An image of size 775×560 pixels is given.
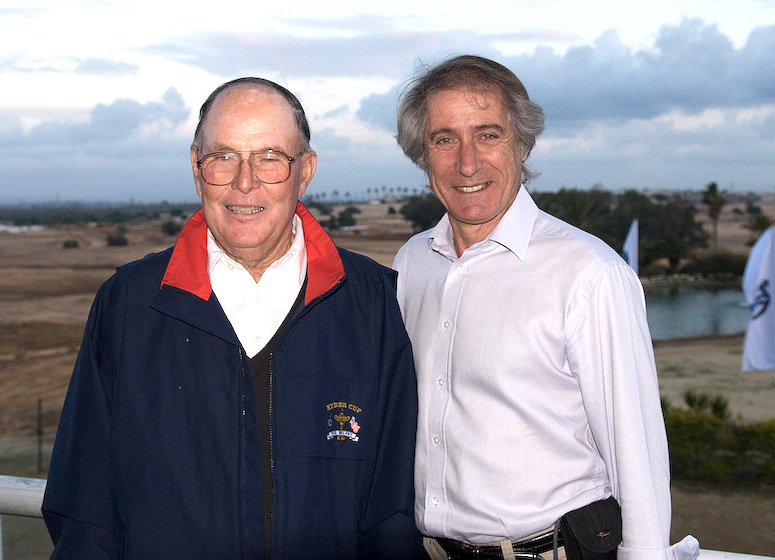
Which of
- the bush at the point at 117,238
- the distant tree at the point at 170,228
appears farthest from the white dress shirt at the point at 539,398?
the bush at the point at 117,238

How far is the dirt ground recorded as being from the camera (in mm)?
26312

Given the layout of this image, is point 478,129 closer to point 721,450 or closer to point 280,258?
point 280,258

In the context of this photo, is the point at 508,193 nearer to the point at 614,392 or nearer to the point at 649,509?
the point at 614,392

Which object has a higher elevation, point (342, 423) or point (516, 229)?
point (516, 229)

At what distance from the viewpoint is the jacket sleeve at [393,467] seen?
2.12 meters

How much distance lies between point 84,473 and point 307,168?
1.10 m

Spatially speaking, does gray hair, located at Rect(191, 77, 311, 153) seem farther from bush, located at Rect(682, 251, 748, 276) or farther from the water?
bush, located at Rect(682, 251, 748, 276)

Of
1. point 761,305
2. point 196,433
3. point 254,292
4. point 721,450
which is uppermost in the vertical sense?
point 254,292

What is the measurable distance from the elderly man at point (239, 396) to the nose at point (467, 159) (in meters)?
0.52

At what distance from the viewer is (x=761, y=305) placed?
15781mm

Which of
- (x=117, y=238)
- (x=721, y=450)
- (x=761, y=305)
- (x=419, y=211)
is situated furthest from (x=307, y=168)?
(x=117, y=238)

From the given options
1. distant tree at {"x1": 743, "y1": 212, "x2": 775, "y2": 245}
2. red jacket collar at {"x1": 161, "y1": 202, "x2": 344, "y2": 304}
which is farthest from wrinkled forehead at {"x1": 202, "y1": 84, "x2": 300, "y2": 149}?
distant tree at {"x1": 743, "y1": 212, "x2": 775, "y2": 245}

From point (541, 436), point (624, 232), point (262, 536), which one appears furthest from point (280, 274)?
point (624, 232)

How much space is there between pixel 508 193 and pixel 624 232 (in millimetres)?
68030
